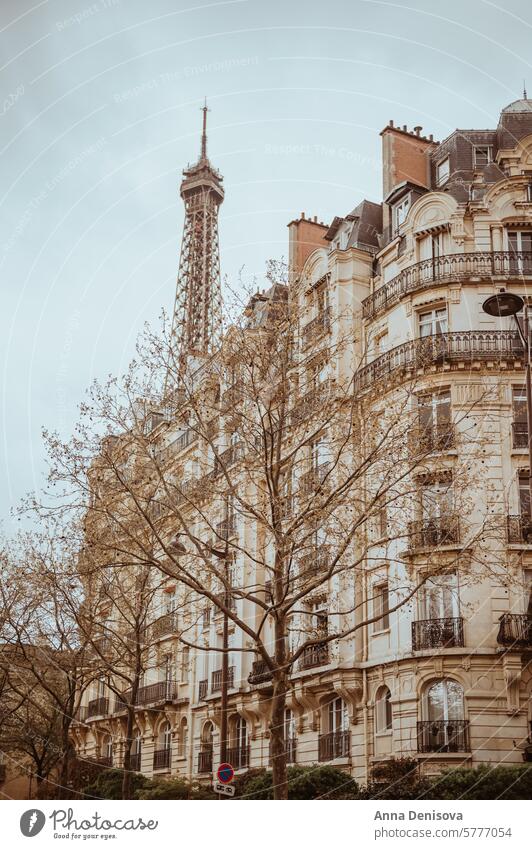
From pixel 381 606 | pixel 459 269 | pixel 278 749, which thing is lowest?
pixel 278 749

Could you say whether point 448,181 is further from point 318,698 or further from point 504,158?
point 318,698

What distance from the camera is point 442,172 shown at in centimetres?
2781

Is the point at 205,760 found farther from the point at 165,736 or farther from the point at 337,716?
the point at 337,716

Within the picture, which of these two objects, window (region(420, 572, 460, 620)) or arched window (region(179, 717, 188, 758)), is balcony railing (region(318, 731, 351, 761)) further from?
arched window (region(179, 717, 188, 758))

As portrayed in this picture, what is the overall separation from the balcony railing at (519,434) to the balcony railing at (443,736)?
242 inches

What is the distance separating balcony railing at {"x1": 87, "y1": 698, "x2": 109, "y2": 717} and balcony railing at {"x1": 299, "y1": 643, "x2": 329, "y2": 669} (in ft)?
50.6

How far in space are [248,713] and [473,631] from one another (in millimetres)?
8347

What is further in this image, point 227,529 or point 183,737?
point 183,737

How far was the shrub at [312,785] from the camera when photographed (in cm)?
2047

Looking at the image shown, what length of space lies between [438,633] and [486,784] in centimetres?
398

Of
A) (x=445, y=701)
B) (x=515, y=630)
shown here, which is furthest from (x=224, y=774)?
(x=515, y=630)

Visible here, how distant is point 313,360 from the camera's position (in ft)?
59.6
